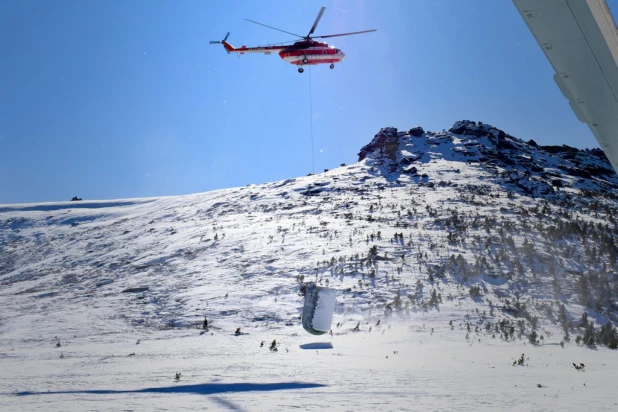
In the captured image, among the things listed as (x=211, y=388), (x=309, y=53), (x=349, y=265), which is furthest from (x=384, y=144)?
(x=211, y=388)

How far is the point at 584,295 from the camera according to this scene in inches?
509

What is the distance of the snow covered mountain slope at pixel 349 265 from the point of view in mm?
11227

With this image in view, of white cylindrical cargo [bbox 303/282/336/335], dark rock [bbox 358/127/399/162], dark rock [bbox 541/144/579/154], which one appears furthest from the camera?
dark rock [bbox 541/144/579/154]

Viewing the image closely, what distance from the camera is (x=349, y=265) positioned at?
52.2ft

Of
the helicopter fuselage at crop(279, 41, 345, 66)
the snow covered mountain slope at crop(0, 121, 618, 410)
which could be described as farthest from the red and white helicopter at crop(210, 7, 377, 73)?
the snow covered mountain slope at crop(0, 121, 618, 410)

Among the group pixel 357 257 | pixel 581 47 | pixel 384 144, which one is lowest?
pixel 357 257

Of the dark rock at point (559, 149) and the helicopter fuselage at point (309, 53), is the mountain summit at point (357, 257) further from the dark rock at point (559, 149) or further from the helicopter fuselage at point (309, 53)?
the dark rock at point (559, 149)

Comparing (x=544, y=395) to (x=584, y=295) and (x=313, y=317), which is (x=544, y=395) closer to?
(x=313, y=317)

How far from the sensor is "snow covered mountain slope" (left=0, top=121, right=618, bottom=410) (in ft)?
36.8

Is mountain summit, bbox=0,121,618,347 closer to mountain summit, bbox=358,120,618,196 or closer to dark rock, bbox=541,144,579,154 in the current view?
mountain summit, bbox=358,120,618,196

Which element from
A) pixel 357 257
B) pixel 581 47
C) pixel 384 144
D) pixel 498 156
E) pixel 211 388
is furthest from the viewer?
pixel 384 144

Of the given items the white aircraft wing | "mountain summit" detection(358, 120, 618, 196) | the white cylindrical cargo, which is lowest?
the white cylindrical cargo

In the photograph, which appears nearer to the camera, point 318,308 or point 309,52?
point 318,308

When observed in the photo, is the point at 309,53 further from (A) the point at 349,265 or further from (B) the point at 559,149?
(B) the point at 559,149
